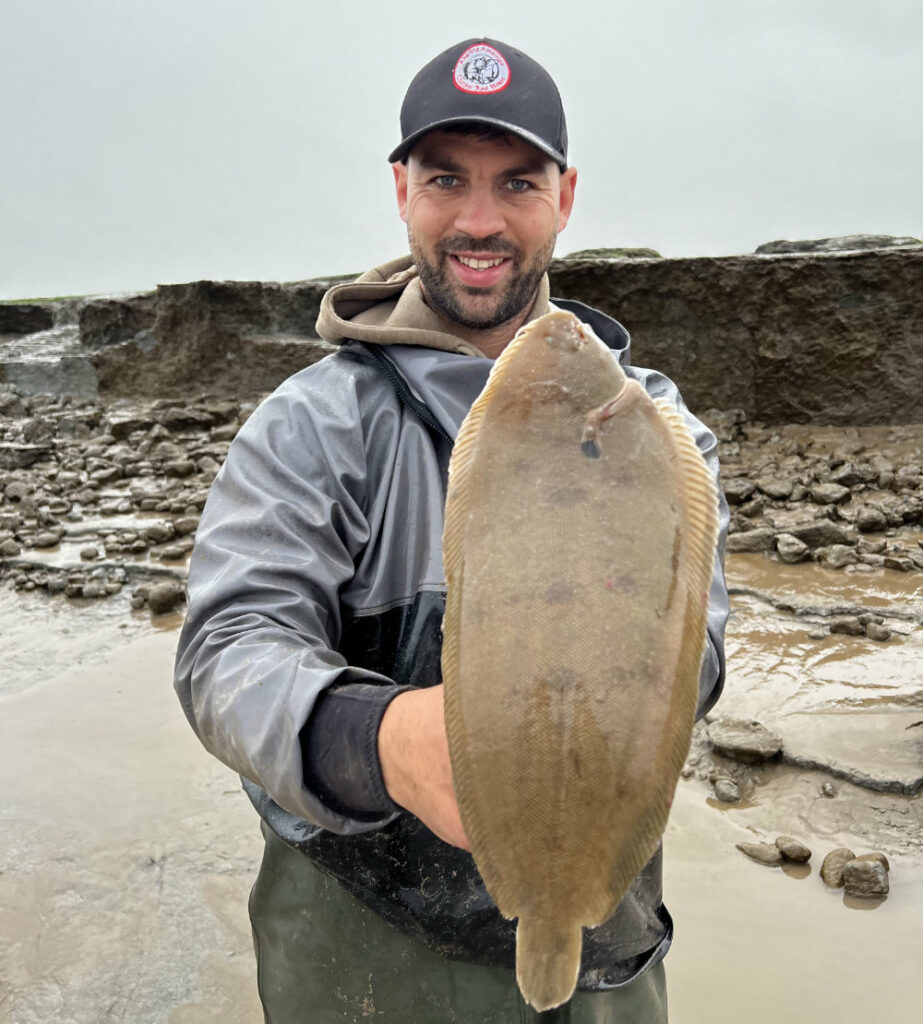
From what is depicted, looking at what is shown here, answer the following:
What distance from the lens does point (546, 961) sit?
138cm

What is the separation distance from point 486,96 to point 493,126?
0.07 m

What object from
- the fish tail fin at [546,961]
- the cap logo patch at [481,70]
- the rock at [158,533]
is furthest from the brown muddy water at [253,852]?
the cap logo patch at [481,70]

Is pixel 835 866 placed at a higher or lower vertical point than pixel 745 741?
lower

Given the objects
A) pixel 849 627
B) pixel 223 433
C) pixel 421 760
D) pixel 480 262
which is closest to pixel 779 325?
pixel 849 627

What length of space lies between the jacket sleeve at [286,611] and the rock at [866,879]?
2088 mm

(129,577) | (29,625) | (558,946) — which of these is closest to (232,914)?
(558,946)

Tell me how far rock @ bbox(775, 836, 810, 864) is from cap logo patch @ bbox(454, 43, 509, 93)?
2.58m

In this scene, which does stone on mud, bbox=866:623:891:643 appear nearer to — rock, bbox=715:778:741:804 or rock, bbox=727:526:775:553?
rock, bbox=727:526:775:553

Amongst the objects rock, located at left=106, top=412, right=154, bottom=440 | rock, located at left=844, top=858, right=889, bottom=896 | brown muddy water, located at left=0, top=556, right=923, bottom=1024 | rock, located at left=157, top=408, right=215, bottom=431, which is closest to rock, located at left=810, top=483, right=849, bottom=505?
brown muddy water, located at left=0, top=556, right=923, bottom=1024

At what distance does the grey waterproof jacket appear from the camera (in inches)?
70.6

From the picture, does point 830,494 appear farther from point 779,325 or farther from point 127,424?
point 127,424

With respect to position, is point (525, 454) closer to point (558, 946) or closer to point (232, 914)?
point (558, 946)

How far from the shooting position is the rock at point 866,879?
3.14 metres

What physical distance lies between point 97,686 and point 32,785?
1.00m
